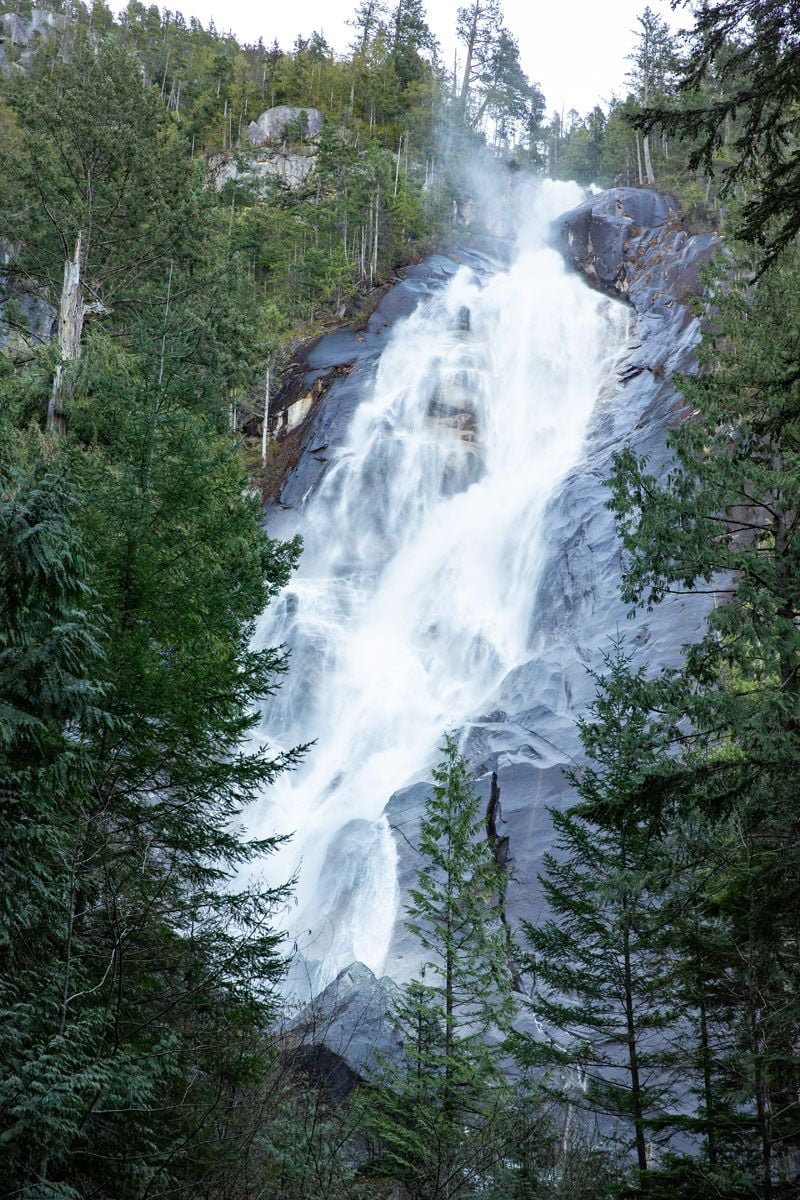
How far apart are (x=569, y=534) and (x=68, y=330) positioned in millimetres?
15241

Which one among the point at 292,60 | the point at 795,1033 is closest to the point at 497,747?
the point at 795,1033

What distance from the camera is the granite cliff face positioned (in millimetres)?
19750

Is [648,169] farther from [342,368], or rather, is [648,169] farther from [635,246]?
[342,368]

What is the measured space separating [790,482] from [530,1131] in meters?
6.56

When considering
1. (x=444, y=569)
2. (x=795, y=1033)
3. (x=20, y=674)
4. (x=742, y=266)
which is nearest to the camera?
(x=20, y=674)

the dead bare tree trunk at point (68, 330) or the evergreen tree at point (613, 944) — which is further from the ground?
the dead bare tree trunk at point (68, 330)

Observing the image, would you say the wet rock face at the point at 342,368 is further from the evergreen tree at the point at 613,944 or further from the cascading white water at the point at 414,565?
the evergreen tree at the point at 613,944

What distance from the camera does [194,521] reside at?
1024 cm

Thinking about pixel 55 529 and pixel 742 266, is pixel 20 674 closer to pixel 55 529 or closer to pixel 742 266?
pixel 55 529

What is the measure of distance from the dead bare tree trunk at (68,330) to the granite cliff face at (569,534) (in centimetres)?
1089

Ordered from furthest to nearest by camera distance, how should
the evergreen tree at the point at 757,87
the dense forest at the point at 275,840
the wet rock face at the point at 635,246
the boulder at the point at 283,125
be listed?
the boulder at the point at 283,125
the wet rock face at the point at 635,246
the evergreen tree at the point at 757,87
the dense forest at the point at 275,840

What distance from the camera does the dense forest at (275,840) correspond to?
17.5 ft

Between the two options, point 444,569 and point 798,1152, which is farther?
point 444,569

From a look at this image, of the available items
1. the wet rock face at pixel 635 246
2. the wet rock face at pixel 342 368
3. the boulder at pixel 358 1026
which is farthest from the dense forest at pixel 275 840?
the wet rock face at pixel 635 246
